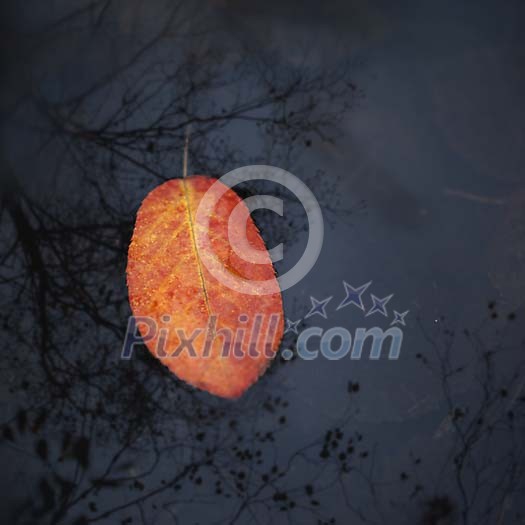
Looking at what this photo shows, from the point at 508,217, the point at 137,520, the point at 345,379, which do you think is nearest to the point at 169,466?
the point at 137,520

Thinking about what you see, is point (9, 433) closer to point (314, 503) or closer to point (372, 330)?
point (314, 503)

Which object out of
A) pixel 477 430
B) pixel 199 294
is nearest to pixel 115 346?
pixel 199 294

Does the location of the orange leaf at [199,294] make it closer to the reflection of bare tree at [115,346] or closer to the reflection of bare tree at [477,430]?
→ the reflection of bare tree at [115,346]

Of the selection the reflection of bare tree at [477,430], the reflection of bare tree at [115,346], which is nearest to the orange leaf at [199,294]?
the reflection of bare tree at [115,346]

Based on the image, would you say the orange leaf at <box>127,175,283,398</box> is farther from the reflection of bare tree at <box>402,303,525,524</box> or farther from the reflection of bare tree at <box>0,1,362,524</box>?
the reflection of bare tree at <box>402,303,525,524</box>

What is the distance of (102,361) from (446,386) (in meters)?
2.87

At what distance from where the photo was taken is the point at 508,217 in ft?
14.5

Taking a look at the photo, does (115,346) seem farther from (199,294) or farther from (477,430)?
(477,430)

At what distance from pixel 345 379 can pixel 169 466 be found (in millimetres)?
1623

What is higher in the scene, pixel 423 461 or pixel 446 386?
pixel 446 386

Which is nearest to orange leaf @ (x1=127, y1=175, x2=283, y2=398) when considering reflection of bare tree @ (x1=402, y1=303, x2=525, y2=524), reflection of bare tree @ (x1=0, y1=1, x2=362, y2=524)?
reflection of bare tree @ (x1=0, y1=1, x2=362, y2=524)

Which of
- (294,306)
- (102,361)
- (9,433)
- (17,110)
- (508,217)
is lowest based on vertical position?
(9,433)

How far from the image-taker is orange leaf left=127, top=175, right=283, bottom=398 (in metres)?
4.32

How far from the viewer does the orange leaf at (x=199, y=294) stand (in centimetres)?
432
